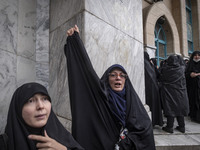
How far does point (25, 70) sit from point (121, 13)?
1.93 m

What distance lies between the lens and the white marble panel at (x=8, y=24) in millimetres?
1823

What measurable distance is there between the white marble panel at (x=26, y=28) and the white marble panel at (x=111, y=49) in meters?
0.86

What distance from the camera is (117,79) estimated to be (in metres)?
1.72

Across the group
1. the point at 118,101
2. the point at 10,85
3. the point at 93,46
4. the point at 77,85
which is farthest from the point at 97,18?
the point at 10,85

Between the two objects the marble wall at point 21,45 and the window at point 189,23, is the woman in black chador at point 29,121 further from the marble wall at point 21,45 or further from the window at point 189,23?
the window at point 189,23

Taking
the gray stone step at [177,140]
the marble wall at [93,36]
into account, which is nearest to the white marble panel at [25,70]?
the marble wall at [93,36]

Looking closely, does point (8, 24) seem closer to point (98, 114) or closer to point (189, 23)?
point (98, 114)

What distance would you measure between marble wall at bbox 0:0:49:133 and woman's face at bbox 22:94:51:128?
1075 millimetres

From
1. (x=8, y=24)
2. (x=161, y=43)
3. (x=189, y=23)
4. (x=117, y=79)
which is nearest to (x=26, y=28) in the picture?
(x=8, y=24)

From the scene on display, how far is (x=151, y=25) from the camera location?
631 centimetres

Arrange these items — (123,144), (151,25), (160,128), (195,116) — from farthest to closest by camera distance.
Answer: (151,25)
(195,116)
(160,128)
(123,144)

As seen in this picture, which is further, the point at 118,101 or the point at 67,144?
the point at 118,101

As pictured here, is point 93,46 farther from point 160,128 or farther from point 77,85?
point 160,128

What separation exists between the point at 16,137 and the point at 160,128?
128 inches
